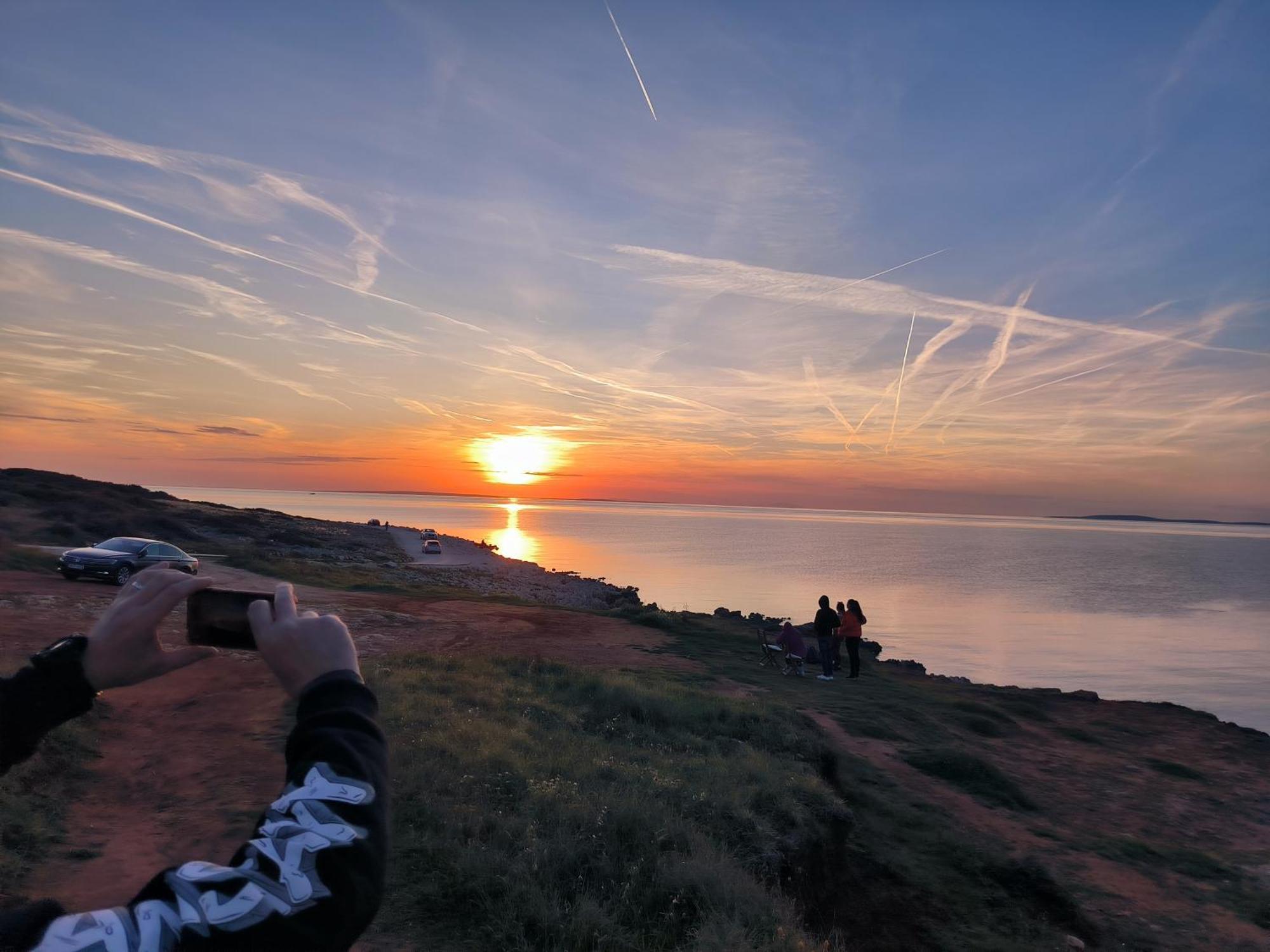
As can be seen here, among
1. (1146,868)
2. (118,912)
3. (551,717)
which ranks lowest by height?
(1146,868)

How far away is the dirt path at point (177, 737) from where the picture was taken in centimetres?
651

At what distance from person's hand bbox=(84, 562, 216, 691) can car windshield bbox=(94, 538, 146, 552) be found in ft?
86.6

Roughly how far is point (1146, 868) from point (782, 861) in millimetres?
7081

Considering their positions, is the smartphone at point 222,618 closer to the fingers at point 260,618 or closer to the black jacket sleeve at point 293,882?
the fingers at point 260,618

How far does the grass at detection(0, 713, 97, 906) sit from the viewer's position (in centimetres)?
606

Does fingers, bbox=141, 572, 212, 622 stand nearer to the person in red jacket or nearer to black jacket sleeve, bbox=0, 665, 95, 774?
black jacket sleeve, bbox=0, 665, 95, 774

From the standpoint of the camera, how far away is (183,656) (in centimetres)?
159

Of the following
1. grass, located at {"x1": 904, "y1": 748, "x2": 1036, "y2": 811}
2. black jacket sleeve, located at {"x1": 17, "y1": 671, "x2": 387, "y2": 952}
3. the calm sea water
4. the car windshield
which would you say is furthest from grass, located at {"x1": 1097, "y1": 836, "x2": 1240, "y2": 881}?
the car windshield

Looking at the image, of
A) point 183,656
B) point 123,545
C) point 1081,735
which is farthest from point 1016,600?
point 183,656

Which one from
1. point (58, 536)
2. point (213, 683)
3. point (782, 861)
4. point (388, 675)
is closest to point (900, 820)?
point (782, 861)

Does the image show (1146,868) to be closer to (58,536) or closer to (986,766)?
(986,766)

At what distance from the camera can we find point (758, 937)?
563 cm

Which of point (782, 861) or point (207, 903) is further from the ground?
point (207, 903)

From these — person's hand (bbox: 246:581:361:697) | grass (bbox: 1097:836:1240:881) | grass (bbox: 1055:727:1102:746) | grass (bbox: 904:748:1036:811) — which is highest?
person's hand (bbox: 246:581:361:697)
